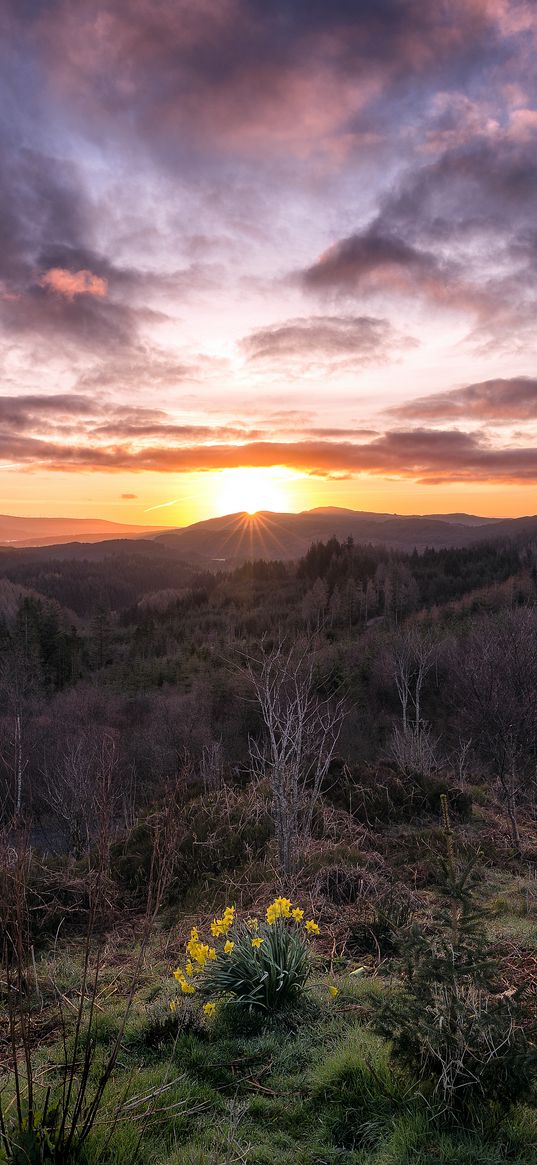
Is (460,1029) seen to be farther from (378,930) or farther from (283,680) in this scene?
(283,680)

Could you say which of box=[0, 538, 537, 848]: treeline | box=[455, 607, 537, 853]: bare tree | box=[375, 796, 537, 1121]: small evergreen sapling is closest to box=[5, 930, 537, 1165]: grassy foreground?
box=[375, 796, 537, 1121]: small evergreen sapling

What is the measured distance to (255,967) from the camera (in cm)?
440

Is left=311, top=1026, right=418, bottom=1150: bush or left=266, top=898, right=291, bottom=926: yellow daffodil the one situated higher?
left=266, top=898, right=291, bottom=926: yellow daffodil

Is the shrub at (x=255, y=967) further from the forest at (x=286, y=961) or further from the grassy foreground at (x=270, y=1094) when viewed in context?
the grassy foreground at (x=270, y=1094)

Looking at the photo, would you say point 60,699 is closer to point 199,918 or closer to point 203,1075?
point 199,918

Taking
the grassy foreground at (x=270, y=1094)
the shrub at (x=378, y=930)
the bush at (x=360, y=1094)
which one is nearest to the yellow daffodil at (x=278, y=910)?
the grassy foreground at (x=270, y=1094)

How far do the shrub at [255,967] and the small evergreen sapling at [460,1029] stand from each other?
4.37 ft

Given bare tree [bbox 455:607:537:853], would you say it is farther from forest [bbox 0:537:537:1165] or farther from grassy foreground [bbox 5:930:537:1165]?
grassy foreground [bbox 5:930:537:1165]

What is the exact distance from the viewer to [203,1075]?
3623 millimetres

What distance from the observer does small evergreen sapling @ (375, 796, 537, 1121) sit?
2.82 meters

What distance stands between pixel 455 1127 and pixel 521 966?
2.41 meters

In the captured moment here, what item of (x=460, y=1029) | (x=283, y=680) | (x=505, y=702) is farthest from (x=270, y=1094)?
(x=505, y=702)

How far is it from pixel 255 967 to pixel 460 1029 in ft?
6.39

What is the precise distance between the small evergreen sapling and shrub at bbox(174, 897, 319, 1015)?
52.4 inches
